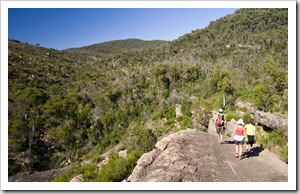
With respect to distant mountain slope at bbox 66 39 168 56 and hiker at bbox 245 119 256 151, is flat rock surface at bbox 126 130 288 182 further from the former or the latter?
distant mountain slope at bbox 66 39 168 56

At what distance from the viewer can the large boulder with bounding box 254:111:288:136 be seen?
9.75 m

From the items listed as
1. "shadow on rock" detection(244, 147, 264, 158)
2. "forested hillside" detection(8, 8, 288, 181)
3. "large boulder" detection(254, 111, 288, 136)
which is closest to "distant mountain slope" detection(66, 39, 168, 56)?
"forested hillside" detection(8, 8, 288, 181)

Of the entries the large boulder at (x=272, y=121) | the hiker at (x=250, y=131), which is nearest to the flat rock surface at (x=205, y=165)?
the hiker at (x=250, y=131)

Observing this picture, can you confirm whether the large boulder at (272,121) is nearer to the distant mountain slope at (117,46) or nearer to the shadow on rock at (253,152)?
the shadow on rock at (253,152)

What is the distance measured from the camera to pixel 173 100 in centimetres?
2966

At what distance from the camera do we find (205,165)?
722cm

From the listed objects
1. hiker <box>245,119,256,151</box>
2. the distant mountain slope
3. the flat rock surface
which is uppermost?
the distant mountain slope

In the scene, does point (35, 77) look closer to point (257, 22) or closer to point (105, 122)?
point (105, 122)

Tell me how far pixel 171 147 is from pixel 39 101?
26.1 metres

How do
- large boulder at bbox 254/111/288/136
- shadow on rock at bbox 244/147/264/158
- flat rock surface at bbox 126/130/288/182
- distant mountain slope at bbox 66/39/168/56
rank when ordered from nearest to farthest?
flat rock surface at bbox 126/130/288/182, shadow on rock at bbox 244/147/264/158, large boulder at bbox 254/111/288/136, distant mountain slope at bbox 66/39/168/56

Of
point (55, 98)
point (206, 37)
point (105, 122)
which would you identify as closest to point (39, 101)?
point (55, 98)

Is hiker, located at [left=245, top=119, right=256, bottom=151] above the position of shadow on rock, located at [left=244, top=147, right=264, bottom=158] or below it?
above

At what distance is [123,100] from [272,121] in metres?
24.5

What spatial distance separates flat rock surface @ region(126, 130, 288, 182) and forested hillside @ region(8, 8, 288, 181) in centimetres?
175
